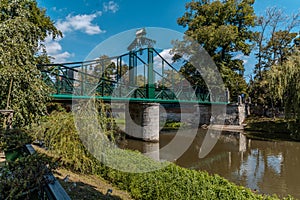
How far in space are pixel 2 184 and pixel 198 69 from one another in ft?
56.0

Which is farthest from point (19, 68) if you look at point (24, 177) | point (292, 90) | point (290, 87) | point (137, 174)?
point (290, 87)

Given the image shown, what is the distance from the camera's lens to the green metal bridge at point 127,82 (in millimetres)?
7594

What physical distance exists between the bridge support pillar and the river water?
443mm

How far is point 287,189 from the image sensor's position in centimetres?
530

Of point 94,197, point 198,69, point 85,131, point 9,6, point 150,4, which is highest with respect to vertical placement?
point 150,4

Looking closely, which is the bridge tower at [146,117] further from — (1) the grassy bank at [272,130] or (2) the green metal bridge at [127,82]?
(1) the grassy bank at [272,130]

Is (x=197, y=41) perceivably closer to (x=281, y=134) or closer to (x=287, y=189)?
(x=281, y=134)

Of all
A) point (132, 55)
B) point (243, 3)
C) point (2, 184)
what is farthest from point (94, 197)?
point (243, 3)

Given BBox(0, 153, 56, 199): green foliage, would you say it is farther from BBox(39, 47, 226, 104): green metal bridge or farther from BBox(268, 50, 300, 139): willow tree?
BBox(268, 50, 300, 139): willow tree

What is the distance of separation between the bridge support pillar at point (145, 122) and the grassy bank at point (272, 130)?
587 centimetres

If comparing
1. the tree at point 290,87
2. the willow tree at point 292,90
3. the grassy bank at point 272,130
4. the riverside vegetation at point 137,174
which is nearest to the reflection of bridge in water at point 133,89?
the riverside vegetation at point 137,174

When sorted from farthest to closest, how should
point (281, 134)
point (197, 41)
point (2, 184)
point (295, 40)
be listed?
point (295, 40) < point (197, 41) < point (281, 134) < point (2, 184)

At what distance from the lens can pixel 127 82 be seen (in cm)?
1641

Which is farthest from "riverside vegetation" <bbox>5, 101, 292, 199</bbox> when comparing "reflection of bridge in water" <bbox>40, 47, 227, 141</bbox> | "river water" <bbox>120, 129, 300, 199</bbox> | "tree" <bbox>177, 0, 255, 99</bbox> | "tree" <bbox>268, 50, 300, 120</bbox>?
"tree" <bbox>177, 0, 255, 99</bbox>
